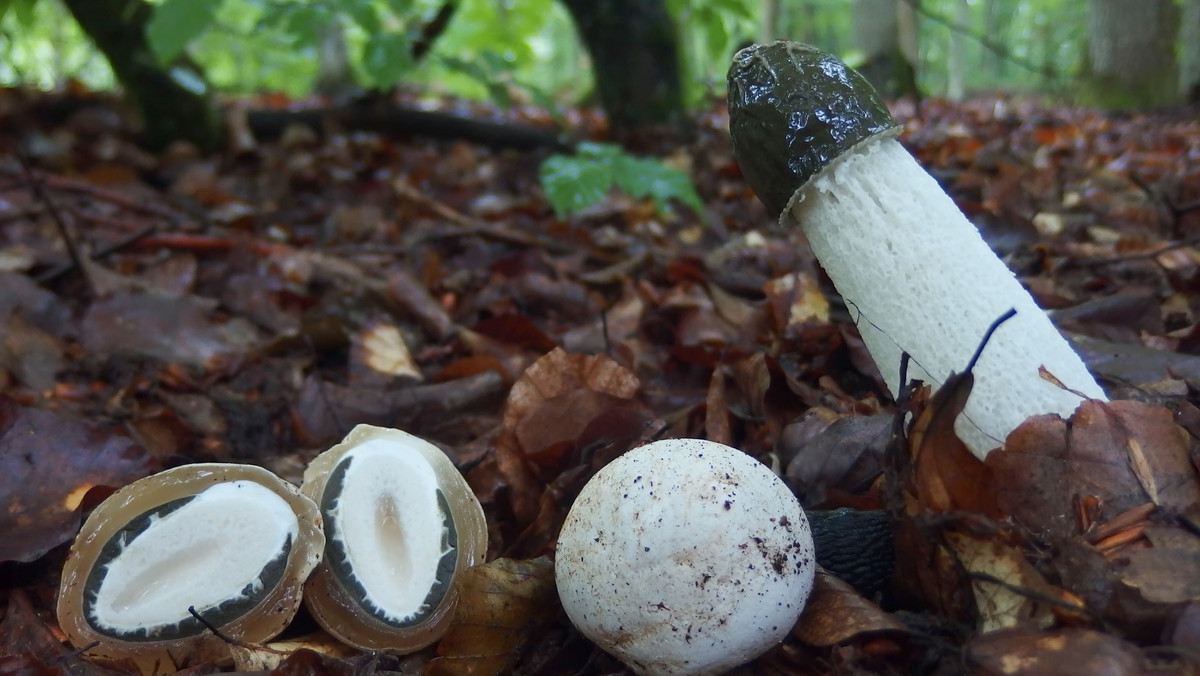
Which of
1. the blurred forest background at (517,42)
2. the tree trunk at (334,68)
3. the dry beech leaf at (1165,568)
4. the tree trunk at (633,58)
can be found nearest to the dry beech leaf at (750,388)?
the dry beech leaf at (1165,568)

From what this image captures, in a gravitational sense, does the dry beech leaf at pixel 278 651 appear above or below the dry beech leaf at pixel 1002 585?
below

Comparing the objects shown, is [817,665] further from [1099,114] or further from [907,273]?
[1099,114]

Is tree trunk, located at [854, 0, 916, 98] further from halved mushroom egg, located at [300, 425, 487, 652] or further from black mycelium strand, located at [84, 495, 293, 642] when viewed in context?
black mycelium strand, located at [84, 495, 293, 642]

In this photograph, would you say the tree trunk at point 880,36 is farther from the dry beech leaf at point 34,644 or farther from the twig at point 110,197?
the dry beech leaf at point 34,644

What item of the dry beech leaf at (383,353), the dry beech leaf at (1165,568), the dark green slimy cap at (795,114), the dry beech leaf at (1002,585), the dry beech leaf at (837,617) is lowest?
the dry beech leaf at (383,353)

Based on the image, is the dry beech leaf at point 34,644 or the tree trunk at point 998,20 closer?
the dry beech leaf at point 34,644

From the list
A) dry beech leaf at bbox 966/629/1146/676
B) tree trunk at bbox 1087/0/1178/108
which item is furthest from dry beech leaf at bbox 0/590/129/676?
tree trunk at bbox 1087/0/1178/108
